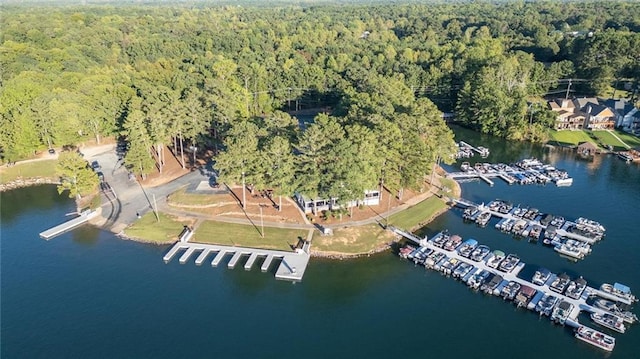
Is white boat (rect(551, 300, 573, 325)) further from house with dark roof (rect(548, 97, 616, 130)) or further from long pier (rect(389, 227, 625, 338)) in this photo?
house with dark roof (rect(548, 97, 616, 130))

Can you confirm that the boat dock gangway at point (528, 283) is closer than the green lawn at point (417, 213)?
Yes

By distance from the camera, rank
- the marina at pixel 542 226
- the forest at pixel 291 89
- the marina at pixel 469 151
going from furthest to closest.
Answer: the marina at pixel 469 151 < the forest at pixel 291 89 < the marina at pixel 542 226

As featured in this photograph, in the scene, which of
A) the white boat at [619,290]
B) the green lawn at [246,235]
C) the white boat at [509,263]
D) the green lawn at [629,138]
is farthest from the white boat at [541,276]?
the green lawn at [629,138]

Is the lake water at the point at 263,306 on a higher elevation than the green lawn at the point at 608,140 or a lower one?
lower

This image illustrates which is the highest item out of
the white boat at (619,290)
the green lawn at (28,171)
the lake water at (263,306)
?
the green lawn at (28,171)

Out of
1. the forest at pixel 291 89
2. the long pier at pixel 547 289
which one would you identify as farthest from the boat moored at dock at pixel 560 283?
the forest at pixel 291 89

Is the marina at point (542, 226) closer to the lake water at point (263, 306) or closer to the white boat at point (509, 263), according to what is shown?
the lake water at point (263, 306)

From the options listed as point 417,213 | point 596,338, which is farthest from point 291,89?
point 596,338

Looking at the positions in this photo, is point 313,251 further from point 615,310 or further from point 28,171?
point 28,171

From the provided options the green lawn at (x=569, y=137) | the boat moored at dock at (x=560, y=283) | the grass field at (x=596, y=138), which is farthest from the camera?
the green lawn at (x=569, y=137)
